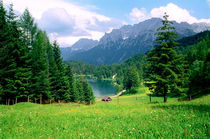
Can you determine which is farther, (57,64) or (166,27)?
(57,64)

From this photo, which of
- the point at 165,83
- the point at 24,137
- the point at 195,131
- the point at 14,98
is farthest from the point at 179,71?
the point at 14,98

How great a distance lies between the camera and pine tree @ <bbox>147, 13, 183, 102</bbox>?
2130 centimetres

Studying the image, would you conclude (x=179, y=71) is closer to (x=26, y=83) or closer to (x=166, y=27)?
(x=166, y=27)

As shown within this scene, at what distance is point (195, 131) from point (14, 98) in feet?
129

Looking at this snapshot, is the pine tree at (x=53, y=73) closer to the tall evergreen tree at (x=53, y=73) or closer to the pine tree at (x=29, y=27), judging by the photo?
the tall evergreen tree at (x=53, y=73)

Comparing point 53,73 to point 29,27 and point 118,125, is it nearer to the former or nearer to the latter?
point 29,27

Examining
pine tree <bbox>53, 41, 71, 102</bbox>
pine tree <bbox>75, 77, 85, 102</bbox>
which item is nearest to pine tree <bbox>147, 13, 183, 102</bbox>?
pine tree <bbox>53, 41, 71, 102</bbox>

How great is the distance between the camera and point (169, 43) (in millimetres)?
22688

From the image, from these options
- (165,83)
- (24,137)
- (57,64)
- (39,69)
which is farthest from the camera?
(57,64)

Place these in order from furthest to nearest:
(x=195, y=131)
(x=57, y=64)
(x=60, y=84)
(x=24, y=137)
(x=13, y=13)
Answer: (x=57, y=64) < (x=60, y=84) < (x=13, y=13) < (x=24, y=137) < (x=195, y=131)

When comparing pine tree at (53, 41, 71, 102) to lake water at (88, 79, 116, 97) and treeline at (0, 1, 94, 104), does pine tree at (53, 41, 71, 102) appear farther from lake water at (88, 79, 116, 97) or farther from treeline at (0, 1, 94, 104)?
lake water at (88, 79, 116, 97)

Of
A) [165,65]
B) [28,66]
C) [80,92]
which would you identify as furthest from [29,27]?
[165,65]

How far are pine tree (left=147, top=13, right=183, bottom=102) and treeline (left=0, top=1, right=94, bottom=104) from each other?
18.0m

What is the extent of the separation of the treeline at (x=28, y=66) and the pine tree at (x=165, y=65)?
18038 millimetres
